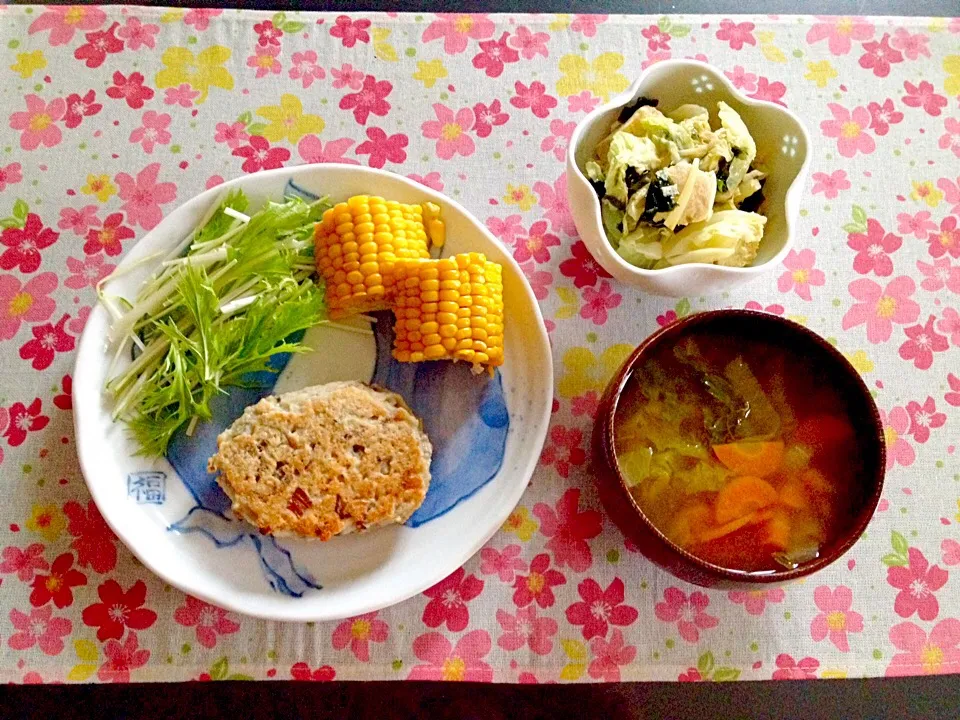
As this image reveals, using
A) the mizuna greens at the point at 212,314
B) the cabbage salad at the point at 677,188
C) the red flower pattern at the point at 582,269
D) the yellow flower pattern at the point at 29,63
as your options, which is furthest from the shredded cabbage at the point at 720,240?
the yellow flower pattern at the point at 29,63

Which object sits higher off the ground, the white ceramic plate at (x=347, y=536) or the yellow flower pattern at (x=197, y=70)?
the yellow flower pattern at (x=197, y=70)

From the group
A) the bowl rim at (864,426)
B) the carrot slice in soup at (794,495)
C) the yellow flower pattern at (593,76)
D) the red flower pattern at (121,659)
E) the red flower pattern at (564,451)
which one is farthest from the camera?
the yellow flower pattern at (593,76)

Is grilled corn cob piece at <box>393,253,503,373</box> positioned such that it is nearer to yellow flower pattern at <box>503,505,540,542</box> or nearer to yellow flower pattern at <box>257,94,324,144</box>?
yellow flower pattern at <box>503,505,540,542</box>

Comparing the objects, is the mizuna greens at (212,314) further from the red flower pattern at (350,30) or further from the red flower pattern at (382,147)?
the red flower pattern at (350,30)

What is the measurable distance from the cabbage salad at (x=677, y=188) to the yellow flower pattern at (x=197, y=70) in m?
0.88

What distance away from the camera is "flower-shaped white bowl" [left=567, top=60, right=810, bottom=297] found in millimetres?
1347

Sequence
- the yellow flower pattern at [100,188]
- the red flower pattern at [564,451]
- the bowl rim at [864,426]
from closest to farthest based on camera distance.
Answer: the bowl rim at [864,426]
the red flower pattern at [564,451]
the yellow flower pattern at [100,188]

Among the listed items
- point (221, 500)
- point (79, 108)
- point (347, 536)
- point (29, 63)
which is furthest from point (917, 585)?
point (29, 63)

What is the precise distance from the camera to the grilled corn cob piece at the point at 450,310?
1396 millimetres

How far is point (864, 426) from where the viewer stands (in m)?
1.30

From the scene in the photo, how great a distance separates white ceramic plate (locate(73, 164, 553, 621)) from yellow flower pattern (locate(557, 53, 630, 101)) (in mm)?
469

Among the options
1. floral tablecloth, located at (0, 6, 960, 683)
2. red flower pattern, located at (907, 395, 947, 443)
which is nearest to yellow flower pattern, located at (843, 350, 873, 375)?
floral tablecloth, located at (0, 6, 960, 683)

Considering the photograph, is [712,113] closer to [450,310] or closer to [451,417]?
→ [450,310]

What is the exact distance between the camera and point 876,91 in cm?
176
